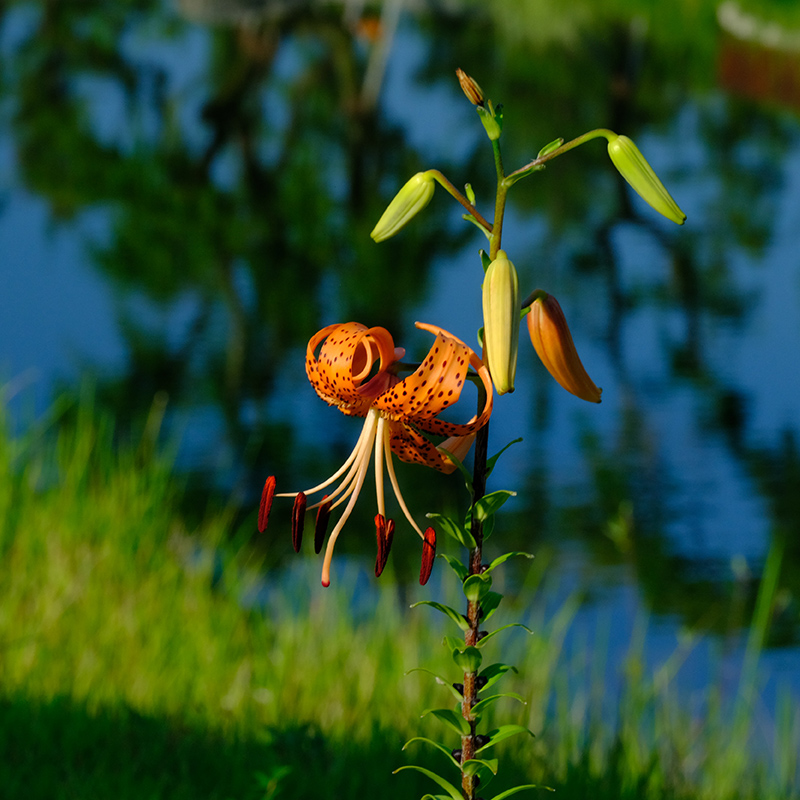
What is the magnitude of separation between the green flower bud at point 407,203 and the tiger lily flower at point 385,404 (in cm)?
10

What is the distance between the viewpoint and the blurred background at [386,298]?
3.49 meters

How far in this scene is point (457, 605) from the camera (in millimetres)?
3291

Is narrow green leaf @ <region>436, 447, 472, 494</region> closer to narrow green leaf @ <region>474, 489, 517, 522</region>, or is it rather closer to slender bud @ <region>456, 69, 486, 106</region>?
narrow green leaf @ <region>474, 489, 517, 522</region>

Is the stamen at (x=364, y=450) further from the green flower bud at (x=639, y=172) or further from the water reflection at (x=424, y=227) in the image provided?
the water reflection at (x=424, y=227)

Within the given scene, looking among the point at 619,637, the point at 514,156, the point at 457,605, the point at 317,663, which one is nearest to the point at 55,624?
the point at 317,663

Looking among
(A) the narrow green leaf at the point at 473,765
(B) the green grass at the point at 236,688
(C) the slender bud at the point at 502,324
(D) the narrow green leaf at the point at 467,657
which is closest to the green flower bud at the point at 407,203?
(C) the slender bud at the point at 502,324

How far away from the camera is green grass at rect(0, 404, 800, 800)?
2033 mm

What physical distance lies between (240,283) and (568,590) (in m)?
5.63

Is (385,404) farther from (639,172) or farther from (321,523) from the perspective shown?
(639,172)

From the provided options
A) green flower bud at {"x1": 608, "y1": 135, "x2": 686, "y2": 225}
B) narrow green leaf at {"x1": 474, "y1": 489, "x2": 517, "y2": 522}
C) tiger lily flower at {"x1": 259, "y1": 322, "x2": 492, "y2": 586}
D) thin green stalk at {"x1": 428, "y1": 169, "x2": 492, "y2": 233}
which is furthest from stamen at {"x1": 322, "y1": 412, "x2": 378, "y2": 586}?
green flower bud at {"x1": 608, "y1": 135, "x2": 686, "y2": 225}

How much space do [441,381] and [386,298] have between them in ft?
27.3

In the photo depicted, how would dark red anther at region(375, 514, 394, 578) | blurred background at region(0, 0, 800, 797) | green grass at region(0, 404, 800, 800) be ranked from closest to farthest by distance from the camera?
dark red anther at region(375, 514, 394, 578)
green grass at region(0, 404, 800, 800)
blurred background at region(0, 0, 800, 797)

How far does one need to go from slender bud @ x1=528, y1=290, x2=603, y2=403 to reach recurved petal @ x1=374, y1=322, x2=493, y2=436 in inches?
2.2

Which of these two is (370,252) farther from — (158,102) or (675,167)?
(158,102)
